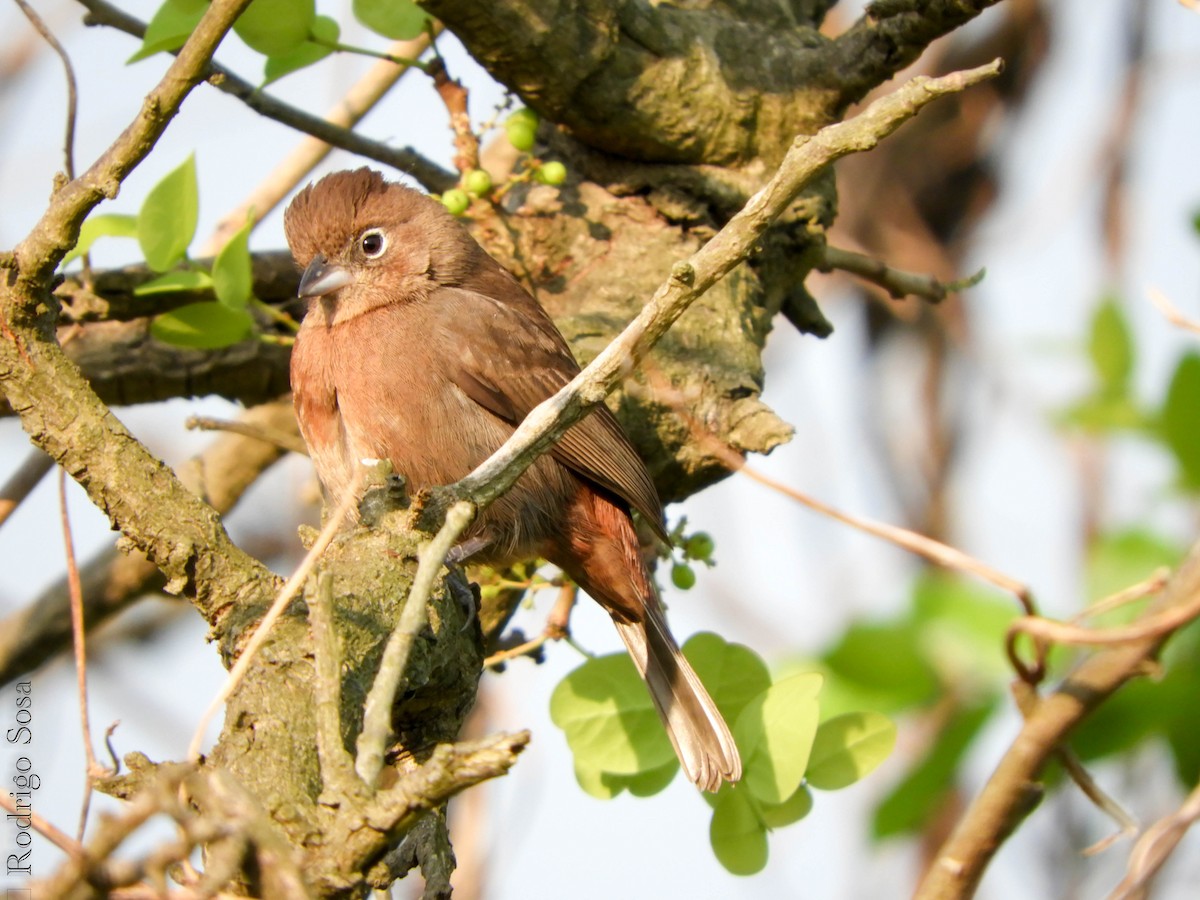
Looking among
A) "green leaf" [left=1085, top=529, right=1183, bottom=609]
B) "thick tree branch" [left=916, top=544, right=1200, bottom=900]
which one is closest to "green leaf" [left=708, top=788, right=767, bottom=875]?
"thick tree branch" [left=916, top=544, right=1200, bottom=900]

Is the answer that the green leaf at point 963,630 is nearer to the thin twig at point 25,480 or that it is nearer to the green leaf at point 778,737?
the green leaf at point 778,737

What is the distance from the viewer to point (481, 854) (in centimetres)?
523

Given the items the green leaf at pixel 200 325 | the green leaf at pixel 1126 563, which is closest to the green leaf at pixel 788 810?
the green leaf at pixel 1126 563

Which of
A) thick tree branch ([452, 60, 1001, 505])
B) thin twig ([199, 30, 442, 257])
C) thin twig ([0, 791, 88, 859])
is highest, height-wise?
thin twig ([199, 30, 442, 257])

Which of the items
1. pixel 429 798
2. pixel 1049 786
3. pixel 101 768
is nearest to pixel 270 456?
pixel 101 768

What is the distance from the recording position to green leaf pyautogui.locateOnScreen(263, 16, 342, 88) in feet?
12.1

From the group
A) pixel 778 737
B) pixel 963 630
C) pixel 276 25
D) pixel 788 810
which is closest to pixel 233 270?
pixel 276 25

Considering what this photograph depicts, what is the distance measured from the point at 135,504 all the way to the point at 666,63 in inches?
82.0

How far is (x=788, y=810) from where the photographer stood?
303cm

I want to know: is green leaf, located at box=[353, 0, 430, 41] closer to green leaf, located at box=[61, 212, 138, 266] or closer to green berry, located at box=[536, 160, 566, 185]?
green berry, located at box=[536, 160, 566, 185]

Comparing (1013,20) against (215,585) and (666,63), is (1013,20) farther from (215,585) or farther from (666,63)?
(215,585)

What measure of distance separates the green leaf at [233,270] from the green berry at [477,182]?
0.62 metres

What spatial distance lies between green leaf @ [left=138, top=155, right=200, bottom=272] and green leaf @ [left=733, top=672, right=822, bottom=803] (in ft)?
6.24

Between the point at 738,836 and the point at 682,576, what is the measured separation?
37.5 inches
